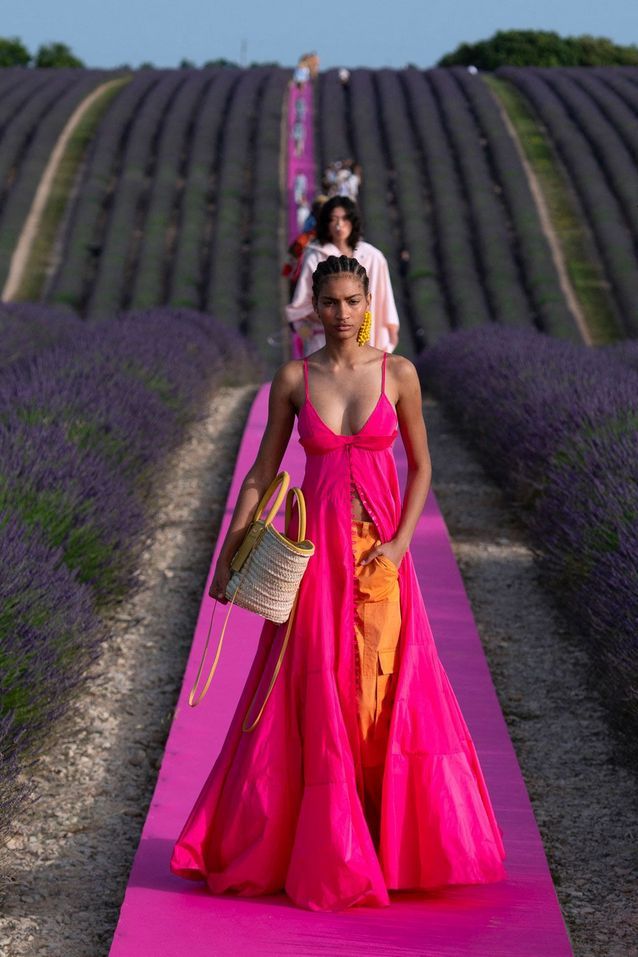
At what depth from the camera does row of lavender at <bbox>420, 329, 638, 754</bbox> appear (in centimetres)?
454

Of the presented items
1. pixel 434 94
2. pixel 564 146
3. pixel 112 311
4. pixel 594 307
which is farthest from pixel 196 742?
pixel 434 94

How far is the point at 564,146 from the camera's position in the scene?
1077 inches

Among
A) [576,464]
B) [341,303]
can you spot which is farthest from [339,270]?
[576,464]

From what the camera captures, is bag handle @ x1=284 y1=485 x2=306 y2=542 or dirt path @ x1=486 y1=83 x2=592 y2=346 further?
dirt path @ x1=486 y1=83 x2=592 y2=346

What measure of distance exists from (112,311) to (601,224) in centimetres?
844

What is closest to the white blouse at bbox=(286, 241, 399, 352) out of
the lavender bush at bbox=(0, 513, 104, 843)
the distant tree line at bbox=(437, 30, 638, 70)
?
the lavender bush at bbox=(0, 513, 104, 843)

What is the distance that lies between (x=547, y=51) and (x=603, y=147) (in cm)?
3069

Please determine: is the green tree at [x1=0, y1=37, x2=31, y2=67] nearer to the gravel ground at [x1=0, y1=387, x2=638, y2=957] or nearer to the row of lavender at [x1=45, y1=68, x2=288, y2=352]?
the row of lavender at [x1=45, y1=68, x2=288, y2=352]

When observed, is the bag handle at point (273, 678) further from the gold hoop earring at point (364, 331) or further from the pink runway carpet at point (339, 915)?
the gold hoop earring at point (364, 331)

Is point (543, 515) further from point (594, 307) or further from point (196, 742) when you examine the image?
point (594, 307)

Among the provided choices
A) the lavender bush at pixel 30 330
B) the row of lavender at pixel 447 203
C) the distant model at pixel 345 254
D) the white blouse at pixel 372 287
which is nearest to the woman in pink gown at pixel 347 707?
the distant model at pixel 345 254

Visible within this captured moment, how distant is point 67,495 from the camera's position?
561 centimetres

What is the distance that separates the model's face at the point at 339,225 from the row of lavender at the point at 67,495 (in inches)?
57.0

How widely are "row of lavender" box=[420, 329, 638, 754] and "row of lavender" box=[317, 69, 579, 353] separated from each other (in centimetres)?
669
